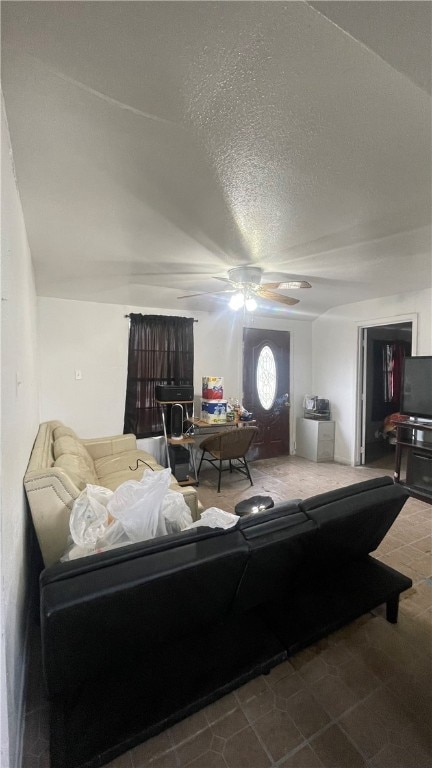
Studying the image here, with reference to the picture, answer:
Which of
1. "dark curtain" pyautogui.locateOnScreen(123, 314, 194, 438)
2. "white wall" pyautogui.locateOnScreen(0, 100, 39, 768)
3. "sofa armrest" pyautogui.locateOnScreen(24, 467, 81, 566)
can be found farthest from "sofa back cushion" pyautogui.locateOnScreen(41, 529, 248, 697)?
"dark curtain" pyautogui.locateOnScreen(123, 314, 194, 438)

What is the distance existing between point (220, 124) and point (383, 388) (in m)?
5.09

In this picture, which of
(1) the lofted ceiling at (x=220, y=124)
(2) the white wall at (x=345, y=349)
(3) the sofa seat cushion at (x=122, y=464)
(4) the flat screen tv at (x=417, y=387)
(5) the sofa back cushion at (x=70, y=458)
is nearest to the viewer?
(1) the lofted ceiling at (x=220, y=124)

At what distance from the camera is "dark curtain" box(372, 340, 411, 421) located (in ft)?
16.7

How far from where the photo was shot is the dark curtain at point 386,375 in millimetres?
5094

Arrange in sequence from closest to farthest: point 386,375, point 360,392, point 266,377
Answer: point 360,392 < point 266,377 < point 386,375

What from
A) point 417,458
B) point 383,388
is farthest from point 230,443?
point 383,388

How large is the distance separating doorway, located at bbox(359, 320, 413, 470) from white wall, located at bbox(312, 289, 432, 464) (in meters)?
0.40

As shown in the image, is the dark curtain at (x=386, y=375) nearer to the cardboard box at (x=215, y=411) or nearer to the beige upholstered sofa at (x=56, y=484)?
the cardboard box at (x=215, y=411)

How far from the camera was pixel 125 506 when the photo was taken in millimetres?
1445

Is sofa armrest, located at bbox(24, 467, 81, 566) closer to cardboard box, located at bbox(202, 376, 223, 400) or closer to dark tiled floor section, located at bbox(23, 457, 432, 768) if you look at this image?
dark tiled floor section, located at bbox(23, 457, 432, 768)

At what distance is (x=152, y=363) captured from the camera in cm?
403

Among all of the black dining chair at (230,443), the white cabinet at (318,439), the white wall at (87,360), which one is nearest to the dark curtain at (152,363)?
the white wall at (87,360)

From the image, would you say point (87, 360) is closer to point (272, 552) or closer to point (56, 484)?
point (56, 484)

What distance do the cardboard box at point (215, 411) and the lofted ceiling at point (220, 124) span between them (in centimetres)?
218
